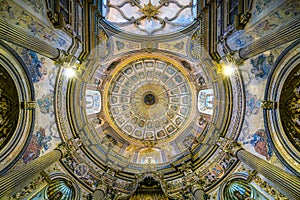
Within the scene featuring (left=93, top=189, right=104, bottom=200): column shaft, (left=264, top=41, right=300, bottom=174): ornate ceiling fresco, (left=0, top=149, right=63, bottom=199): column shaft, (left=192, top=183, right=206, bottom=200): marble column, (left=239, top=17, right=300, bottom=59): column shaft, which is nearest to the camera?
(left=239, top=17, right=300, bottom=59): column shaft

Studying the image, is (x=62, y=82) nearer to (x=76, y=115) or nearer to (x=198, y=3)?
(x=76, y=115)

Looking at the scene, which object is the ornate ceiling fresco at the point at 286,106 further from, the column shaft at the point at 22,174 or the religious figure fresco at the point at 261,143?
the column shaft at the point at 22,174

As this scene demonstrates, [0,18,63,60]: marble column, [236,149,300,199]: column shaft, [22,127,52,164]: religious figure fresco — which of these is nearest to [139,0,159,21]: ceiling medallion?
[0,18,63,60]: marble column

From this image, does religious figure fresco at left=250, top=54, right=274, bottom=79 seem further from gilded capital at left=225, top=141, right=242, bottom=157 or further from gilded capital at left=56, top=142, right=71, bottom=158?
gilded capital at left=56, top=142, right=71, bottom=158

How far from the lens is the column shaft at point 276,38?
8.93 metres

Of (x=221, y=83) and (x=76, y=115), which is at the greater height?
(x=221, y=83)

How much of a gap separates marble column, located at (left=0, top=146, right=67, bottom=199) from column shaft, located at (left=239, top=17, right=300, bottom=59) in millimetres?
13047

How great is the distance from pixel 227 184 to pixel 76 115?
12427mm

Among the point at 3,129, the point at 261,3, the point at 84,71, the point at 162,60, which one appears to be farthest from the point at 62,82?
the point at 261,3

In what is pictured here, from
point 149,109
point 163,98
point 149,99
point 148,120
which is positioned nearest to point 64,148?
point 148,120

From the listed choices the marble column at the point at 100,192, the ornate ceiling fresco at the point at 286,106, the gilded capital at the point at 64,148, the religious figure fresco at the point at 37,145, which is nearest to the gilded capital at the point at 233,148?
the ornate ceiling fresco at the point at 286,106

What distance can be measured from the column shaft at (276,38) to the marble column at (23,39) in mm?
10645

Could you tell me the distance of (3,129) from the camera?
462 inches

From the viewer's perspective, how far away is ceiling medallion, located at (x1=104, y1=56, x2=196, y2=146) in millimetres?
23859
